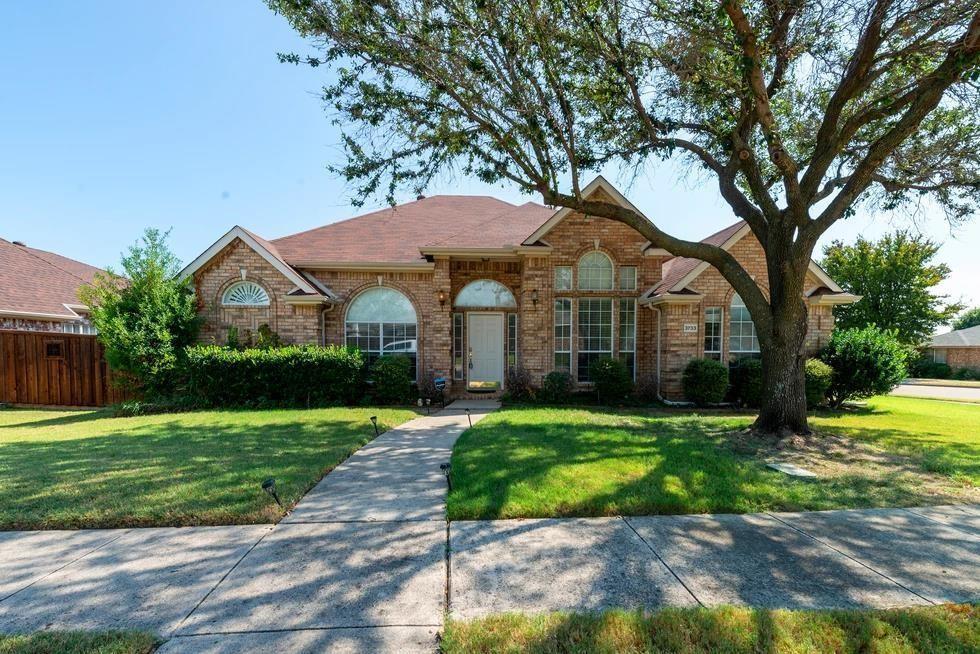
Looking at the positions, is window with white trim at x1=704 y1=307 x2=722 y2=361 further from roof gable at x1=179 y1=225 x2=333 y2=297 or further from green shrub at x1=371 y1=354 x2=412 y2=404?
roof gable at x1=179 y1=225 x2=333 y2=297

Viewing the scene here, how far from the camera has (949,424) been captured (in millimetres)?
9805

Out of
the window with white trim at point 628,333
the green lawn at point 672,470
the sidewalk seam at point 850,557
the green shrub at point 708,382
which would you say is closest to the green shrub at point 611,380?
the window with white trim at point 628,333

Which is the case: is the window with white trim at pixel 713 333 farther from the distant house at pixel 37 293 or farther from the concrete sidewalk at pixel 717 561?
the distant house at pixel 37 293

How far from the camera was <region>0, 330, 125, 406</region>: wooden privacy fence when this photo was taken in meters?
12.1

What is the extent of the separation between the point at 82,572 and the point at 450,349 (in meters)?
9.96

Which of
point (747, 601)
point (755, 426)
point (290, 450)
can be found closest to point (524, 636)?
point (747, 601)

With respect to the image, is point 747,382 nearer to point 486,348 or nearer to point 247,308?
point 486,348

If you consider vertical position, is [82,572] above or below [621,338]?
below

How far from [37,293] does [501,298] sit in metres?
17.3

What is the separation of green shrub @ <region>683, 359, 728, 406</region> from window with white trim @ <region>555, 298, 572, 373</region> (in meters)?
3.45

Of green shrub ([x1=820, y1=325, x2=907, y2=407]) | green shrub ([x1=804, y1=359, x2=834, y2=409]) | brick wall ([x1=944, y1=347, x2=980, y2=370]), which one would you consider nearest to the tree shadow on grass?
green shrub ([x1=804, y1=359, x2=834, y2=409])

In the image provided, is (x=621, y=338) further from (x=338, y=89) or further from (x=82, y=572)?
(x=82, y=572)

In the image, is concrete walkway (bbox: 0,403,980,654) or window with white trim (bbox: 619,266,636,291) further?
window with white trim (bbox: 619,266,636,291)

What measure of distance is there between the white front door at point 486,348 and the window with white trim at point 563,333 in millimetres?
1706
